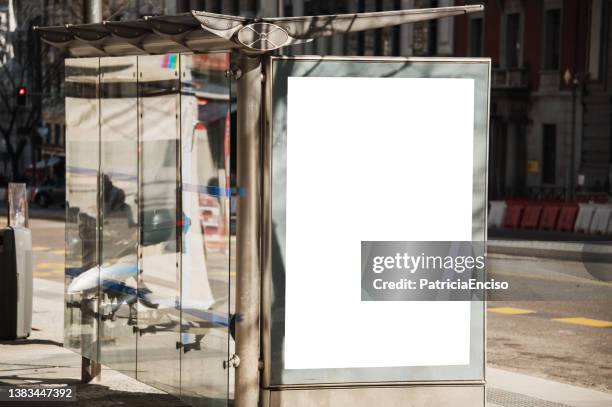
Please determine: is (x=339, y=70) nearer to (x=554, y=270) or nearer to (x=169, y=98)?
(x=169, y=98)

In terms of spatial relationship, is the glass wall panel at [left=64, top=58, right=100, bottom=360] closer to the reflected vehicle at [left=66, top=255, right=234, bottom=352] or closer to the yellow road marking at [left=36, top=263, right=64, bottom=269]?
the reflected vehicle at [left=66, top=255, right=234, bottom=352]

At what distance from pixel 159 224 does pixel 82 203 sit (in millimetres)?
1471

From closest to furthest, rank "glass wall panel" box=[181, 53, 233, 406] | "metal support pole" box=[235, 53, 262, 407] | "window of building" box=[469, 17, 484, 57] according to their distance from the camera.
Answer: "metal support pole" box=[235, 53, 262, 407] < "glass wall panel" box=[181, 53, 233, 406] < "window of building" box=[469, 17, 484, 57]

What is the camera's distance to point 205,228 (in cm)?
909

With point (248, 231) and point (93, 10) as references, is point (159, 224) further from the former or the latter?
point (93, 10)

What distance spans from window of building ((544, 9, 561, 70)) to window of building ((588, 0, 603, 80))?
9.26 feet

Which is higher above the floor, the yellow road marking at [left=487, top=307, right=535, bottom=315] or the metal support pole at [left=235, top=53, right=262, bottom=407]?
the metal support pole at [left=235, top=53, right=262, bottom=407]

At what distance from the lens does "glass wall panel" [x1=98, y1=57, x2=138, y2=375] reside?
1020cm

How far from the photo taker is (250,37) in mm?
8203

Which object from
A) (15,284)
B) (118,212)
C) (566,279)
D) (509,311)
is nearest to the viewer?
(118,212)

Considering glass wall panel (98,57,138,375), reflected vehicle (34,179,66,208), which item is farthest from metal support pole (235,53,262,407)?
reflected vehicle (34,179,66,208)

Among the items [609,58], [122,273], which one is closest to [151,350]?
[122,273]

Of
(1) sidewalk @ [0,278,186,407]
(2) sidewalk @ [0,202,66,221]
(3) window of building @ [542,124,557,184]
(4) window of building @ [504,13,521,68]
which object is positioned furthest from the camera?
(4) window of building @ [504,13,521,68]

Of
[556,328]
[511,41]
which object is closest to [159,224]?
[556,328]
